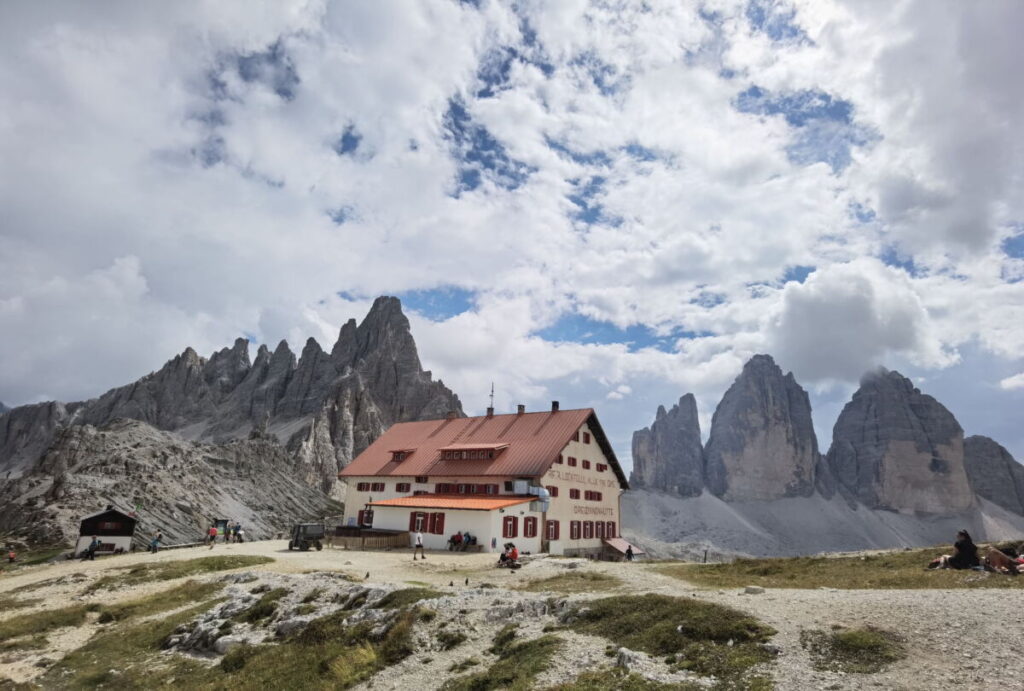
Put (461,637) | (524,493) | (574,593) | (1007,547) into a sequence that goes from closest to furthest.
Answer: (461,637)
(574,593)
(1007,547)
(524,493)

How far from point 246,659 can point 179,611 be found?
9.31 metres

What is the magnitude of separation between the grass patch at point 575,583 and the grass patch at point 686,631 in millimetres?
4559

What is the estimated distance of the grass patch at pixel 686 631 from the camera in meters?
15.2

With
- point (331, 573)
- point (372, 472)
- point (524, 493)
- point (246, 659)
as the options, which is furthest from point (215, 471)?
point (246, 659)

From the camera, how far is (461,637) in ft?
66.9

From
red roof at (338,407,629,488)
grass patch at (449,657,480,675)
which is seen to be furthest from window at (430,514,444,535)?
grass patch at (449,657,480,675)

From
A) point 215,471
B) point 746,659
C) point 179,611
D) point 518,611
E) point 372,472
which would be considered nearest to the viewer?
point 746,659

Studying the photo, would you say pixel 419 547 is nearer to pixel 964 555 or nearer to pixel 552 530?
pixel 552 530

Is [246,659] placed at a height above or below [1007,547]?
below

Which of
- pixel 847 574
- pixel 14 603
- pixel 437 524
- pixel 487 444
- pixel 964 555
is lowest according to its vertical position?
pixel 14 603

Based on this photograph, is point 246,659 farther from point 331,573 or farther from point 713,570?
point 713,570

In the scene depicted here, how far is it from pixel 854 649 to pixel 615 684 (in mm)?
6103

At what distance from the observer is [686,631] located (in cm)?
1727

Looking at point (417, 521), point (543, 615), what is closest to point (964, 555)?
point (543, 615)
